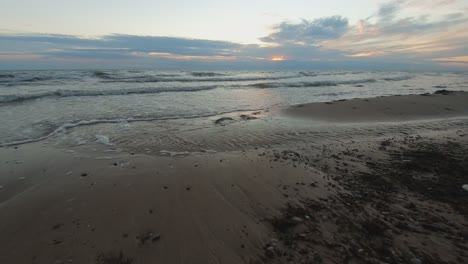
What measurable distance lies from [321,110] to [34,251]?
11805 mm

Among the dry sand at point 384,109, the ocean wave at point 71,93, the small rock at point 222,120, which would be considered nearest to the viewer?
the small rock at point 222,120

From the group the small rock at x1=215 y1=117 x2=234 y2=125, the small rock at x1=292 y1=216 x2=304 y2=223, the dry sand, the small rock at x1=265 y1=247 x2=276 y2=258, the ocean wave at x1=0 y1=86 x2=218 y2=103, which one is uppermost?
the dry sand

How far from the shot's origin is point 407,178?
17.3 feet

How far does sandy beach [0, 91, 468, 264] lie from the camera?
323 centimetres

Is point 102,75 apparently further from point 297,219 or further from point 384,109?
point 297,219

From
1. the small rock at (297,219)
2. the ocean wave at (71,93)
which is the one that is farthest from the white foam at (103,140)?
the ocean wave at (71,93)

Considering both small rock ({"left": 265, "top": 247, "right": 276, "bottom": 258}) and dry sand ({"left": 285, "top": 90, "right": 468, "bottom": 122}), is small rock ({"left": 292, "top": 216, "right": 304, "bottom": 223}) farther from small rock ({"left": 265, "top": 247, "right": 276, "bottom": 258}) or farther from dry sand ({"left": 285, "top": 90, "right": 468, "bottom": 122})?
dry sand ({"left": 285, "top": 90, "right": 468, "bottom": 122})

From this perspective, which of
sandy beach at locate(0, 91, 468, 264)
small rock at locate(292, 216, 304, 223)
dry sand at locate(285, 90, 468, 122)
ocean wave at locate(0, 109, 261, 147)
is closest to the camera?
sandy beach at locate(0, 91, 468, 264)

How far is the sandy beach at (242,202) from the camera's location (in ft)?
10.6

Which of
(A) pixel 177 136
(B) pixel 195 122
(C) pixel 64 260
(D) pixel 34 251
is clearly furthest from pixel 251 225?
(B) pixel 195 122

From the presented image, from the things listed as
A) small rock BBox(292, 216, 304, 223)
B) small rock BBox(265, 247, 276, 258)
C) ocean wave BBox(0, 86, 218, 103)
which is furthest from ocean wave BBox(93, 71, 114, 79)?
small rock BBox(265, 247, 276, 258)

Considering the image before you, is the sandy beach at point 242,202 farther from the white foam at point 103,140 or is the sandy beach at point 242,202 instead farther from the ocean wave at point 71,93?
the ocean wave at point 71,93

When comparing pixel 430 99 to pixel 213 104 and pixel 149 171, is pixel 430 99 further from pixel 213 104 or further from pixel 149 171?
pixel 149 171

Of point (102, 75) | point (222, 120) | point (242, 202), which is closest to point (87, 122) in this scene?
point (222, 120)
